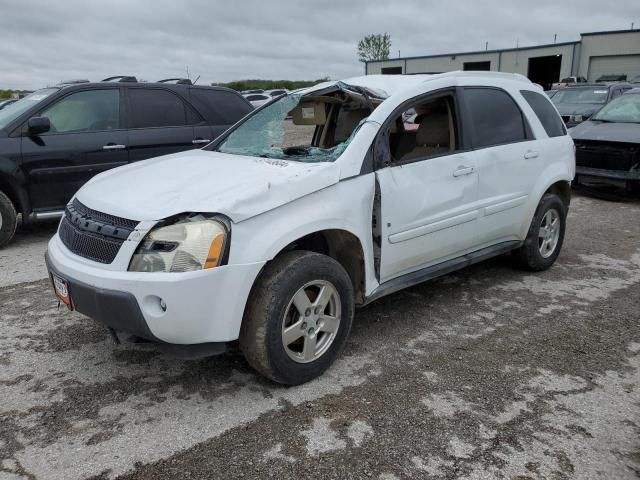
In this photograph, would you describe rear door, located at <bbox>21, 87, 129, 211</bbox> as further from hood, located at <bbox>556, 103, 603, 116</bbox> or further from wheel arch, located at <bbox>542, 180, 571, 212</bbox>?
hood, located at <bbox>556, 103, 603, 116</bbox>

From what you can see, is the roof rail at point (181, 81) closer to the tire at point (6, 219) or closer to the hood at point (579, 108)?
the tire at point (6, 219)

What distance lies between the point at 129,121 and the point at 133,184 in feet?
12.2

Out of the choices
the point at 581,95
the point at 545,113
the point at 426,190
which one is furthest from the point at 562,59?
the point at 426,190

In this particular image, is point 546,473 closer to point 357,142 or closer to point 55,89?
point 357,142

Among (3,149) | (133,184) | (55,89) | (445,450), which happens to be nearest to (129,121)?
(55,89)

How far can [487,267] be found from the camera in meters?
5.32

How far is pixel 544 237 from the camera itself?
5062 millimetres

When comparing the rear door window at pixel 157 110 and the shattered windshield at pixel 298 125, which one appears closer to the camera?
the shattered windshield at pixel 298 125

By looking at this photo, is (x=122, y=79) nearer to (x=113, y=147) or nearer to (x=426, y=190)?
(x=113, y=147)

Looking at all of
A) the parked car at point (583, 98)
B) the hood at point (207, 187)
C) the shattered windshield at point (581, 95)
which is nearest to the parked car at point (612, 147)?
the parked car at point (583, 98)

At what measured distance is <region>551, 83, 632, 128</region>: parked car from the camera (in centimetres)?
1216

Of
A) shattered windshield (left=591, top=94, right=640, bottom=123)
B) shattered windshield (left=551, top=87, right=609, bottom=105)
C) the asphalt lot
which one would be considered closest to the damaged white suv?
the asphalt lot

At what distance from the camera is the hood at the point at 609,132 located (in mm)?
8367

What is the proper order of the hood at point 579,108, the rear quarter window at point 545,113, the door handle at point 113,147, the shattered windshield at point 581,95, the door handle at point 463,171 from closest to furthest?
the door handle at point 463,171
the rear quarter window at point 545,113
the door handle at point 113,147
the hood at point 579,108
the shattered windshield at point 581,95
